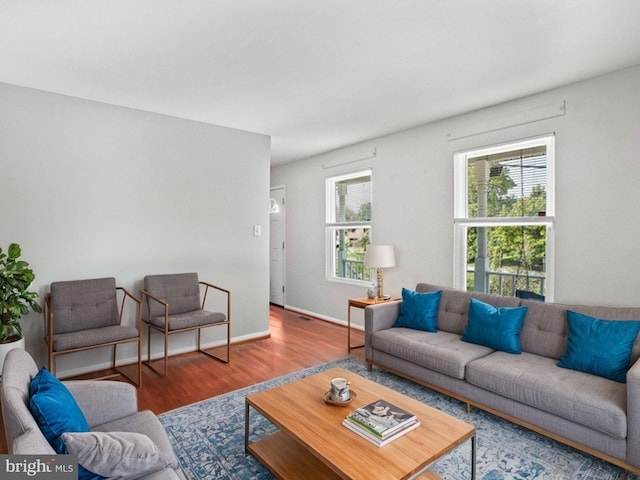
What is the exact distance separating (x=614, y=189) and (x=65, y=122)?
14.9 ft

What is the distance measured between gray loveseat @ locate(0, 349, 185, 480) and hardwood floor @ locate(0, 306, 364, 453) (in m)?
1.01

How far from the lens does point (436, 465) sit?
2.14 metres

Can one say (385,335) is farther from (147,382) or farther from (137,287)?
(137,287)

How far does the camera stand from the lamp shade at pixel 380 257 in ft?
14.2

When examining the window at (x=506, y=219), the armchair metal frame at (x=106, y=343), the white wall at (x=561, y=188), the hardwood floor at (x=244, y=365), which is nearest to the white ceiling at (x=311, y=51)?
the white wall at (x=561, y=188)

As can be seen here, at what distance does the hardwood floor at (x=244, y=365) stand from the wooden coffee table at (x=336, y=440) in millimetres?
976

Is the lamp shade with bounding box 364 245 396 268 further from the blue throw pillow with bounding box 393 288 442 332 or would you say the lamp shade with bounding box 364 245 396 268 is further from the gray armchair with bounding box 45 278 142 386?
the gray armchair with bounding box 45 278 142 386

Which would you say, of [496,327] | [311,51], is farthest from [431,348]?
[311,51]

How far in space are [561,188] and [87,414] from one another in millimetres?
3609

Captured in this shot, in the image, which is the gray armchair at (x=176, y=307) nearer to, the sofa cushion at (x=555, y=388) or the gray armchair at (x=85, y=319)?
the gray armchair at (x=85, y=319)

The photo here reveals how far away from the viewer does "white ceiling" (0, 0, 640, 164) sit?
2.09 meters

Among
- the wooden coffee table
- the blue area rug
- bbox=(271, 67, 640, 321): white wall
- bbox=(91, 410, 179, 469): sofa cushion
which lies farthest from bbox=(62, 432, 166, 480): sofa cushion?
bbox=(271, 67, 640, 321): white wall

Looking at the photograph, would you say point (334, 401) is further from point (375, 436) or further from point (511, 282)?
point (511, 282)

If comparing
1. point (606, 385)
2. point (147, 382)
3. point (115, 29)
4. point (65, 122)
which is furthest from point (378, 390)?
point (65, 122)
